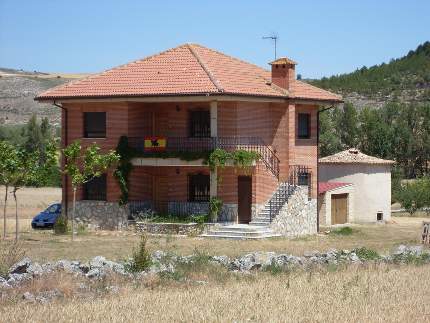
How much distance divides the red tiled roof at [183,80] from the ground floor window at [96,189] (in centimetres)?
389

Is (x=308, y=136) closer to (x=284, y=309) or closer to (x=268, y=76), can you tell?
(x=268, y=76)

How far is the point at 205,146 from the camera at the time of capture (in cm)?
3706

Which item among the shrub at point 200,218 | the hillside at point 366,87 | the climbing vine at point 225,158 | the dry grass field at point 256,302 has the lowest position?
the dry grass field at point 256,302

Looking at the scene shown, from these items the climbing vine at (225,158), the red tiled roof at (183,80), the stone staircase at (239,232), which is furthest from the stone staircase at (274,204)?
the red tiled roof at (183,80)

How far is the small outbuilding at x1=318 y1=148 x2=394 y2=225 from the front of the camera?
4741 cm

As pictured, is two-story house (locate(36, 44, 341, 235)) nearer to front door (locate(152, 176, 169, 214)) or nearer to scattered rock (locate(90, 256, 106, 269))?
front door (locate(152, 176, 169, 214))

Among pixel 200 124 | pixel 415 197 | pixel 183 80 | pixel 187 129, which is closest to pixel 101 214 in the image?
pixel 187 129

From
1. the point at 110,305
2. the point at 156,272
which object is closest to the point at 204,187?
the point at 156,272

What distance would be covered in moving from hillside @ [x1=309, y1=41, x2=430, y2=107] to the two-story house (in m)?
81.4

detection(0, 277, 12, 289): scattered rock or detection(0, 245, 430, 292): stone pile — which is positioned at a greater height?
detection(0, 245, 430, 292): stone pile

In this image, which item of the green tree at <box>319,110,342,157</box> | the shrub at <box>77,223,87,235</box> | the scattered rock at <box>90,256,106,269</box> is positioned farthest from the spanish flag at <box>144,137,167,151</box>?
the green tree at <box>319,110,342,157</box>

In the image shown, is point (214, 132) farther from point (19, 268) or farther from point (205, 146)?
point (19, 268)

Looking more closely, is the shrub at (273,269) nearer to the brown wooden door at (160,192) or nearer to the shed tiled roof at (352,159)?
the brown wooden door at (160,192)

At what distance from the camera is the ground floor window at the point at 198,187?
38000 mm
